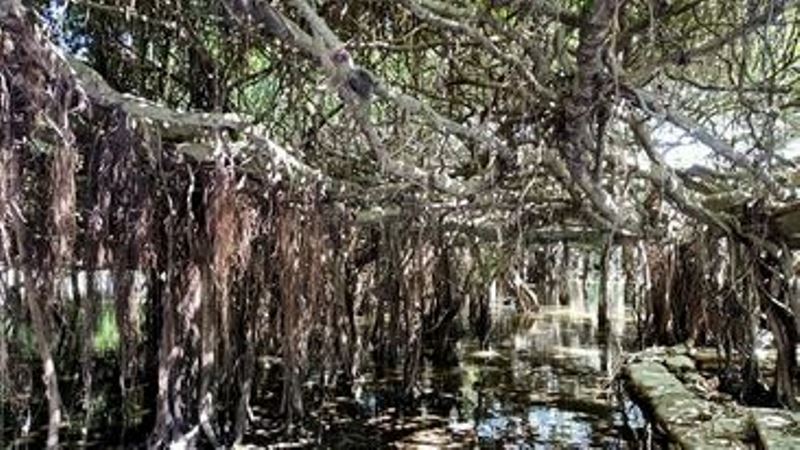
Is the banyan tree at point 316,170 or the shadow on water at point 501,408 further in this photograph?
the shadow on water at point 501,408

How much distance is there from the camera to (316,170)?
396cm

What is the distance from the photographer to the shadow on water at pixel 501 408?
5.57 meters

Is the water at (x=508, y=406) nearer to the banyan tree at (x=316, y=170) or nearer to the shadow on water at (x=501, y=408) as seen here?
the shadow on water at (x=501, y=408)

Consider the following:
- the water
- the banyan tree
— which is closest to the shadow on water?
the water

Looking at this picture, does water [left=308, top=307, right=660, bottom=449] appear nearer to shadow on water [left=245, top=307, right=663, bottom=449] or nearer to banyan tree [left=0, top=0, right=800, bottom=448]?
shadow on water [left=245, top=307, right=663, bottom=449]

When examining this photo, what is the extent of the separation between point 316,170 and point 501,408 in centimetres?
334

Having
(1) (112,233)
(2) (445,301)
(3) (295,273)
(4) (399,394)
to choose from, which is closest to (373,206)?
(3) (295,273)

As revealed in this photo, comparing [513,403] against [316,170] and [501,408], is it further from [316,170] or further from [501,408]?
[316,170]

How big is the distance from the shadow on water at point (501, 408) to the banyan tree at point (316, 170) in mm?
657

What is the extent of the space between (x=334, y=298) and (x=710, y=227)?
6.58 ft

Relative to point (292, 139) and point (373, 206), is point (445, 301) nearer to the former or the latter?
point (373, 206)

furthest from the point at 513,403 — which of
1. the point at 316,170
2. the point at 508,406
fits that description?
the point at 316,170

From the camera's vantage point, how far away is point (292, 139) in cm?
431

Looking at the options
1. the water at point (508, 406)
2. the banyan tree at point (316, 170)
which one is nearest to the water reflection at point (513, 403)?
the water at point (508, 406)
